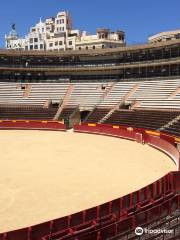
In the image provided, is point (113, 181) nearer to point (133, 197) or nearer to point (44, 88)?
point (133, 197)

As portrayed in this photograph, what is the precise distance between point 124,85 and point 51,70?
14.7 meters

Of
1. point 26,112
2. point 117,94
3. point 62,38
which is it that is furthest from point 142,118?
point 62,38

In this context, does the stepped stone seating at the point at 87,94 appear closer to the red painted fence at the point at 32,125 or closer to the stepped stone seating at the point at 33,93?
the stepped stone seating at the point at 33,93

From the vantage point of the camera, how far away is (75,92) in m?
65.8

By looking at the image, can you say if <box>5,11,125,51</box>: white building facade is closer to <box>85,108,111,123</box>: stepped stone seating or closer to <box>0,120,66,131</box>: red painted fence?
<box>85,108,111,123</box>: stepped stone seating

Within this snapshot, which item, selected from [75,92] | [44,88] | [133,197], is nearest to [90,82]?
[75,92]

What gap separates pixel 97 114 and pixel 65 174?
31875 mm

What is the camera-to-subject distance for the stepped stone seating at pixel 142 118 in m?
46.7

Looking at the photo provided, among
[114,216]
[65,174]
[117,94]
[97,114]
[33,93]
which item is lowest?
[114,216]

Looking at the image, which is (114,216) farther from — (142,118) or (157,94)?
(157,94)

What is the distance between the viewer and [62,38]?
410 ft

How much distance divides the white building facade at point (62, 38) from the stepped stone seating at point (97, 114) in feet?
196

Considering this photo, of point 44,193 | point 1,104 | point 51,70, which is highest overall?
point 51,70

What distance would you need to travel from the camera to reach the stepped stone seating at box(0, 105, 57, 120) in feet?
197
